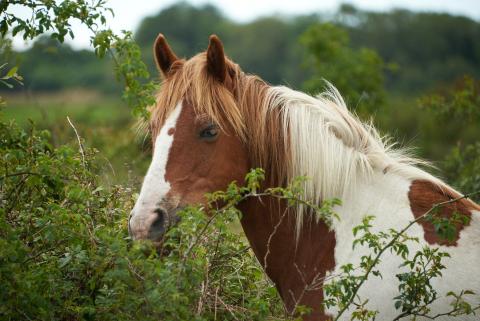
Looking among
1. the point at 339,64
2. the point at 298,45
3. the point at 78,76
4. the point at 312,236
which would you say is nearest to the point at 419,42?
the point at 298,45

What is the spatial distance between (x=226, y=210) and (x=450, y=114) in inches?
240

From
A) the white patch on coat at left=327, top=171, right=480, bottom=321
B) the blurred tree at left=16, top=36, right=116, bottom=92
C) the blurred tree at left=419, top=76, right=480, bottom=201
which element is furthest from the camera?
the blurred tree at left=16, top=36, right=116, bottom=92

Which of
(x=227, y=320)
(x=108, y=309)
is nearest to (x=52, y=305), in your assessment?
(x=108, y=309)

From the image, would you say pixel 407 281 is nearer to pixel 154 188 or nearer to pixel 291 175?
pixel 291 175

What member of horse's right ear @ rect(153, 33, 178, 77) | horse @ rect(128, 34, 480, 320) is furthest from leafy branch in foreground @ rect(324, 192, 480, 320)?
horse's right ear @ rect(153, 33, 178, 77)

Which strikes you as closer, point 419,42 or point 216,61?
point 216,61

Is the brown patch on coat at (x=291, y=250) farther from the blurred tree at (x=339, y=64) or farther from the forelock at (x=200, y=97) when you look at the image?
the blurred tree at (x=339, y=64)

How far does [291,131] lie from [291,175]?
0.90ft

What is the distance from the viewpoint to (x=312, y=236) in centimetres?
350

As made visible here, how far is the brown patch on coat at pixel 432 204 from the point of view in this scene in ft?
10.7

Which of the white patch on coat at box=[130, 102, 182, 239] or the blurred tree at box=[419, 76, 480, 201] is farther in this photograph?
the blurred tree at box=[419, 76, 480, 201]

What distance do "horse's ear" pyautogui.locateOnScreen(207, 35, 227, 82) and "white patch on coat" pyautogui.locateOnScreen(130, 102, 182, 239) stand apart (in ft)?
1.23

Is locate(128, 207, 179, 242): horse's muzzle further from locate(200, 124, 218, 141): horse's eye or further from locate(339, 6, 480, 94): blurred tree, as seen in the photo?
locate(339, 6, 480, 94): blurred tree

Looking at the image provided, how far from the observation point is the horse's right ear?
3857 mm
